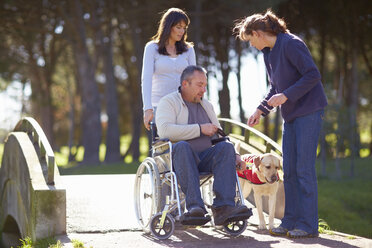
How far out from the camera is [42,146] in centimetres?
779

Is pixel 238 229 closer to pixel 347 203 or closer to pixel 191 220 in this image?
pixel 191 220

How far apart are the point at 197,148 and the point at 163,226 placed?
2.75ft

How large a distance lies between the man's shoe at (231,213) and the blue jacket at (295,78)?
1064 millimetres

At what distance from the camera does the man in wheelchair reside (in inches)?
207

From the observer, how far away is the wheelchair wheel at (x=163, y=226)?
5.47m

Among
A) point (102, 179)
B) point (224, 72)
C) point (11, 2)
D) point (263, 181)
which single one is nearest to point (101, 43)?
point (11, 2)

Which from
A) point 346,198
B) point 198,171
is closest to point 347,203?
point 346,198

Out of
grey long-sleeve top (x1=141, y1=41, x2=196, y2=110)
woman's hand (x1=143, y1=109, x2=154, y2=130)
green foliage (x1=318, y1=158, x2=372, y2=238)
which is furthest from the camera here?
green foliage (x1=318, y1=158, x2=372, y2=238)

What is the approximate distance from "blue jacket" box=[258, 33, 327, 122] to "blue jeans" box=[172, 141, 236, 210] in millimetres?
712

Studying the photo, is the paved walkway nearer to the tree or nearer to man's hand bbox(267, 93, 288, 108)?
man's hand bbox(267, 93, 288, 108)

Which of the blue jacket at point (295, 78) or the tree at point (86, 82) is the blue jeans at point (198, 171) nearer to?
the blue jacket at point (295, 78)

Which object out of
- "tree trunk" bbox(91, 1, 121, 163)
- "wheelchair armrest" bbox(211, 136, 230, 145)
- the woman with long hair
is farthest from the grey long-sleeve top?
"tree trunk" bbox(91, 1, 121, 163)

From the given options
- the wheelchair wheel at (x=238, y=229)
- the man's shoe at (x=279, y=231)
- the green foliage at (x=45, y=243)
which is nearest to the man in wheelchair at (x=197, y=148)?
the wheelchair wheel at (x=238, y=229)

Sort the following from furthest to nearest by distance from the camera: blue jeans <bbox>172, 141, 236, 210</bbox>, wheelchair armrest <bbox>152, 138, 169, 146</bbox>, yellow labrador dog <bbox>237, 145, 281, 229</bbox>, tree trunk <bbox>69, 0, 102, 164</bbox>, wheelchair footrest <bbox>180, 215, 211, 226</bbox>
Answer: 1. tree trunk <bbox>69, 0, 102, 164</bbox>
2. yellow labrador dog <bbox>237, 145, 281, 229</bbox>
3. wheelchair armrest <bbox>152, 138, 169, 146</bbox>
4. blue jeans <bbox>172, 141, 236, 210</bbox>
5. wheelchair footrest <bbox>180, 215, 211, 226</bbox>
